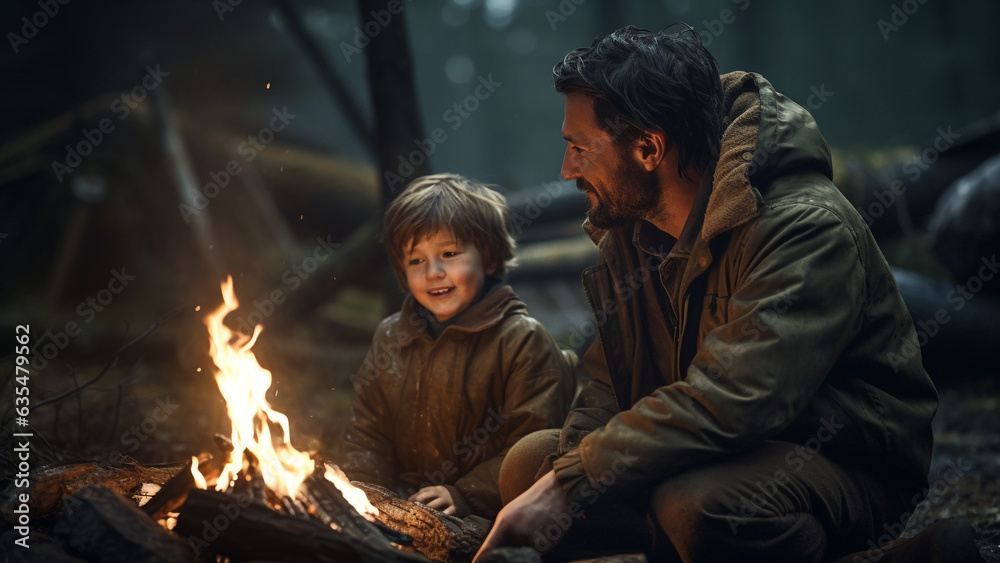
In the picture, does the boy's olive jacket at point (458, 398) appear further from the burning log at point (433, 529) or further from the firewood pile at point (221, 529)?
the firewood pile at point (221, 529)

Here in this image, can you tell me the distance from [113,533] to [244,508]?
376 mm

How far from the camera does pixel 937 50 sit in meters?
16.7

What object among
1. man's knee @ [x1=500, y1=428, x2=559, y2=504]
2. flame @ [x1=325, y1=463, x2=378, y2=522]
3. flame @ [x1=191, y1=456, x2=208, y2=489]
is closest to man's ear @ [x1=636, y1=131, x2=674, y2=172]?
man's knee @ [x1=500, y1=428, x2=559, y2=504]

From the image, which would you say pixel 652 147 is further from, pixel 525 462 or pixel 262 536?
pixel 262 536

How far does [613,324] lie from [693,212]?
0.64m

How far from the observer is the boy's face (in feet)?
11.1

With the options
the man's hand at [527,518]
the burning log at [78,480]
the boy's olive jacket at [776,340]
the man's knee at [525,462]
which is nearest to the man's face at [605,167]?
the boy's olive jacket at [776,340]

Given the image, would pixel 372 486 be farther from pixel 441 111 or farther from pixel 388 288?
pixel 441 111

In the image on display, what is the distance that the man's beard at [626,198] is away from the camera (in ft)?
9.49

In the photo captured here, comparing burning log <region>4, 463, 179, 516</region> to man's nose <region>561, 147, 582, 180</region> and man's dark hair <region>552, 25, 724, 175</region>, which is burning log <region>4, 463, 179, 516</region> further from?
man's dark hair <region>552, 25, 724, 175</region>

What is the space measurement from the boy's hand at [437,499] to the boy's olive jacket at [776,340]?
682mm

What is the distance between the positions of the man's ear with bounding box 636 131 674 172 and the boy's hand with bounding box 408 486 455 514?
1.61 metres

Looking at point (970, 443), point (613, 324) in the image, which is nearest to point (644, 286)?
point (613, 324)

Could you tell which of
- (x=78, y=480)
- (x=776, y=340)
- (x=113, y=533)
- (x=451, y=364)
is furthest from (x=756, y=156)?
(x=78, y=480)
